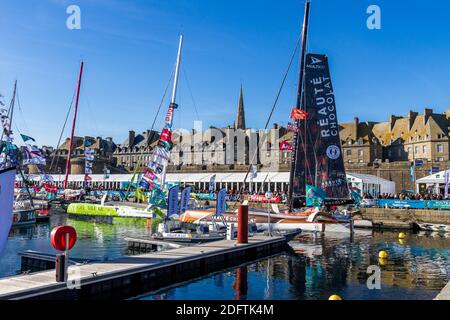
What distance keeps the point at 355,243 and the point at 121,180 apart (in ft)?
179

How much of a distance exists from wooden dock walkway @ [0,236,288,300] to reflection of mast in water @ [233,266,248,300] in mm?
971

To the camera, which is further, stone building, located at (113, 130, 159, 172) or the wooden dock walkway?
stone building, located at (113, 130, 159, 172)

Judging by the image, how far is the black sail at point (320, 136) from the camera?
33.3 meters

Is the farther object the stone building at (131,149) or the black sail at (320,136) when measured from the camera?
the stone building at (131,149)

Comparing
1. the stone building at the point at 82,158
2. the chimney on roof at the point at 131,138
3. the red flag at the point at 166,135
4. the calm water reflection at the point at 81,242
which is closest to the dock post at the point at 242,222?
the calm water reflection at the point at 81,242

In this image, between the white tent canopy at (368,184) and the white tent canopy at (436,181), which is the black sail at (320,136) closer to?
the white tent canopy at (368,184)

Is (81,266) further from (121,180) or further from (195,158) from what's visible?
(195,158)

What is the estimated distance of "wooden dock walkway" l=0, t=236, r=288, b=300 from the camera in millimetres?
12547

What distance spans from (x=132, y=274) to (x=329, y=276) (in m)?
8.64

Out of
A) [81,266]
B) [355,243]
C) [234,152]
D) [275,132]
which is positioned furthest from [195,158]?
[81,266]

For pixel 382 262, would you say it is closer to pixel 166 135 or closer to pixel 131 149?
pixel 166 135

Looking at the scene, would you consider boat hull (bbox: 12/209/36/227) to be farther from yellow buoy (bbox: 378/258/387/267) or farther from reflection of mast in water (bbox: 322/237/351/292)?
yellow buoy (bbox: 378/258/387/267)

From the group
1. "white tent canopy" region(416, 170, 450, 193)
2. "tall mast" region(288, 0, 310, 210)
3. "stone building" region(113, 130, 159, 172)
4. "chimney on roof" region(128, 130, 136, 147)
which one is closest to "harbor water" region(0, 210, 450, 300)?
"tall mast" region(288, 0, 310, 210)
